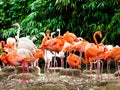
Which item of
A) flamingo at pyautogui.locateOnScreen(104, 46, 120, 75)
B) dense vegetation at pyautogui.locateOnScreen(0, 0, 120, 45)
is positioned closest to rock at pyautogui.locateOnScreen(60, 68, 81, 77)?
flamingo at pyautogui.locateOnScreen(104, 46, 120, 75)

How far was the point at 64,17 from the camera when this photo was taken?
33.9ft

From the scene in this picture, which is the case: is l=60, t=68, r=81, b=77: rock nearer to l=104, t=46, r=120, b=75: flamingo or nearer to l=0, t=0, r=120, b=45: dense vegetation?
l=104, t=46, r=120, b=75: flamingo

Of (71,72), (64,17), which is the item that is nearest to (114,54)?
(71,72)

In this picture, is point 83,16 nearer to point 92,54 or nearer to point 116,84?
point 92,54

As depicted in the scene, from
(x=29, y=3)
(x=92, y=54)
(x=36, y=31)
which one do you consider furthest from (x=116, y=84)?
(x=29, y=3)

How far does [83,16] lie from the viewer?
9836 mm

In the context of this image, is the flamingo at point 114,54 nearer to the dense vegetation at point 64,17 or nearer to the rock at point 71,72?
the rock at point 71,72

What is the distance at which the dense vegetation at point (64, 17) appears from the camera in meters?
9.20

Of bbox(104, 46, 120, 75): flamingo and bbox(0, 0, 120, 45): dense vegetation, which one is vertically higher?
bbox(0, 0, 120, 45): dense vegetation

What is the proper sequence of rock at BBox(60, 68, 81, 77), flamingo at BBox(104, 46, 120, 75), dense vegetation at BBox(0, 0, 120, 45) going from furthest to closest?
dense vegetation at BBox(0, 0, 120, 45), rock at BBox(60, 68, 81, 77), flamingo at BBox(104, 46, 120, 75)

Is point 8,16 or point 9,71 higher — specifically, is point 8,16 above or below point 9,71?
above

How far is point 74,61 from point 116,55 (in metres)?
0.57

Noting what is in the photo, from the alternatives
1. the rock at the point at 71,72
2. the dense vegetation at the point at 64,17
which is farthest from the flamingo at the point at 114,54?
the dense vegetation at the point at 64,17

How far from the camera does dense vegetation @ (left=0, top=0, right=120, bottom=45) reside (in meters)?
9.20
